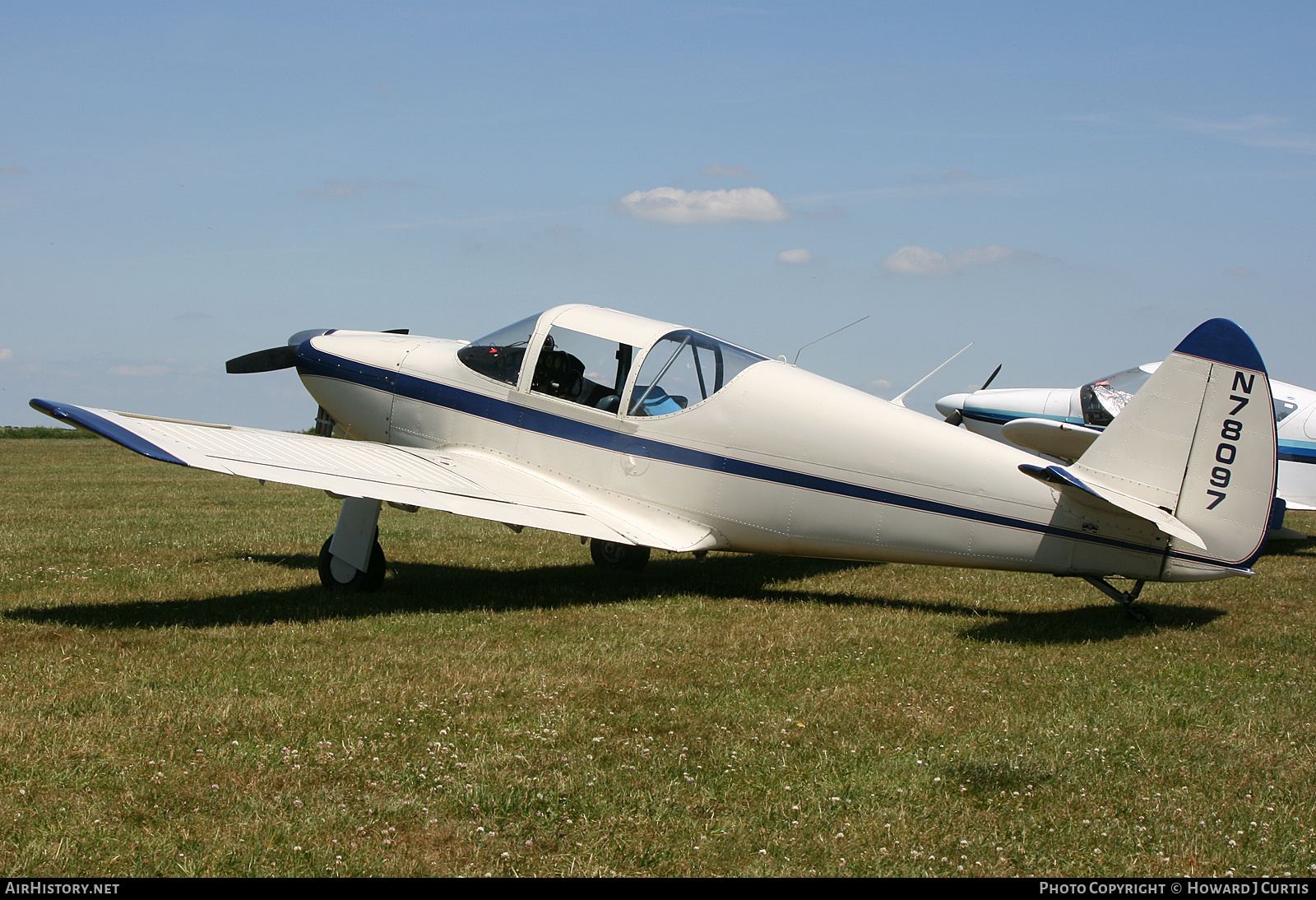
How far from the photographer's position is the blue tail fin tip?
20.8ft

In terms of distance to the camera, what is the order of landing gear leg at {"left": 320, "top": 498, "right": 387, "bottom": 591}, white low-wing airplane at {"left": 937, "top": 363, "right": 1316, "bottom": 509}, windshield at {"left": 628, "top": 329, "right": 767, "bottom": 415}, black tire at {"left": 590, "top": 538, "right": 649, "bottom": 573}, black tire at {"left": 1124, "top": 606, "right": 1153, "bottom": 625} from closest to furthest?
black tire at {"left": 1124, "top": 606, "right": 1153, "bottom": 625} < landing gear leg at {"left": 320, "top": 498, "right": 387, "bottom": 591} < windshield at {"left": 628, "top": 329, "right": 767, "bottom": 415} < black tire at {"left": 590, "top": 538, "right": 649, "bottom": 573} < white low-wing airplane at {"left": 937, "top": 363, "right": 1316, "bottom": 509}

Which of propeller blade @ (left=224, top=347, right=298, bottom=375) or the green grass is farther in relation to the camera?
the green grass

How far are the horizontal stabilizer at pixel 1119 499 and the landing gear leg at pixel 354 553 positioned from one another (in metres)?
4.60

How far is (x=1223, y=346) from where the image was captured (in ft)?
20.9

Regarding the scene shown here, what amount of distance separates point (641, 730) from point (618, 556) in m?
5.00

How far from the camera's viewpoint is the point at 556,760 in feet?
13.6

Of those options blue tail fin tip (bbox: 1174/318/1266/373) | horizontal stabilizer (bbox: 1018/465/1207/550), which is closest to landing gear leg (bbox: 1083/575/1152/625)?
horizontal stabilizer (bbox: 1018/465/1207/550)

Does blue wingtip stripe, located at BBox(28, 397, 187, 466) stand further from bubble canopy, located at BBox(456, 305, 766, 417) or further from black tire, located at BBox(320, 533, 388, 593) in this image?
bubble canopy, located at BBox(456, 305, 766, 417)

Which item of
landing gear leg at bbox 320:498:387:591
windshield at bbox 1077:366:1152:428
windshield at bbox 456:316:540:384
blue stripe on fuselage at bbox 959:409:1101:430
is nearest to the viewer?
landing gear leg at bbox 320:498:387:591

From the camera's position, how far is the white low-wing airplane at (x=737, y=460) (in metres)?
6.43

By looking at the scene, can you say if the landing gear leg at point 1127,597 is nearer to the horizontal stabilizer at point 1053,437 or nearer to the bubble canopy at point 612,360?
the bubble canopy at point 612,360

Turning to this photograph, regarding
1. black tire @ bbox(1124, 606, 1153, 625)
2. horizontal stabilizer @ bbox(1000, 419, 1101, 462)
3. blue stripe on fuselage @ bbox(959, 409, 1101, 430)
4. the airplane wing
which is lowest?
black tire @ bbox(1124, 606, 1153, 625)

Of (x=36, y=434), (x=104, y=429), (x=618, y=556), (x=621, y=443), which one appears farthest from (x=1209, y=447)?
(x=36, y=434)
